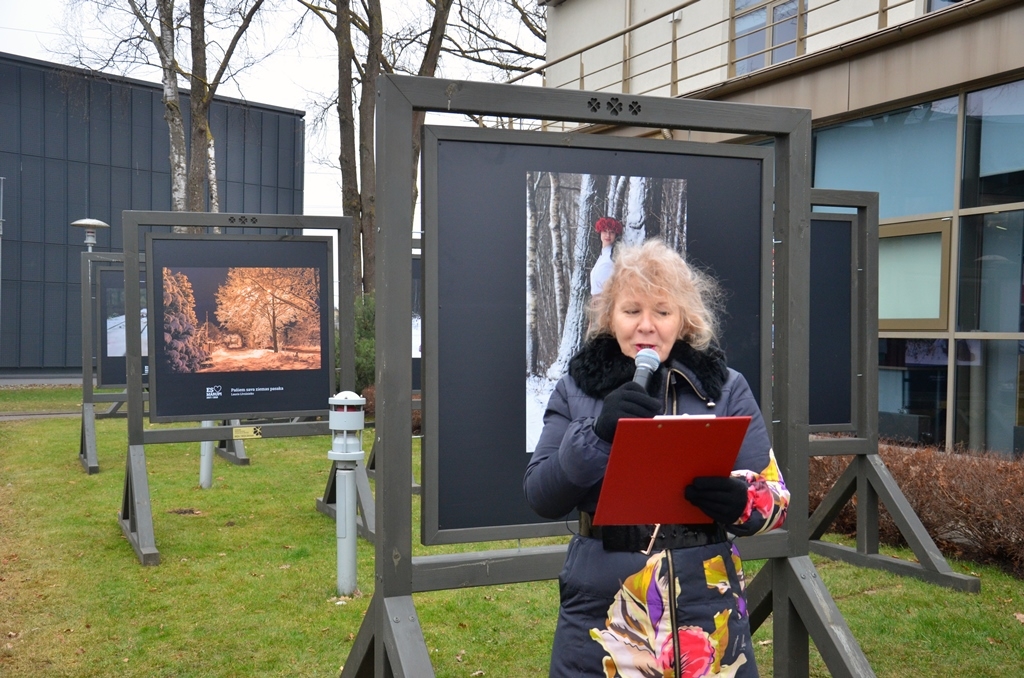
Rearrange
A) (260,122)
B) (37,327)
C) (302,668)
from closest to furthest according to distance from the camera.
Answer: (302,668) < (37,327) < (260,122)

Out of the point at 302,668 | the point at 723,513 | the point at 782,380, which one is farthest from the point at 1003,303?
the point at 723,513

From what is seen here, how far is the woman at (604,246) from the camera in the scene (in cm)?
358

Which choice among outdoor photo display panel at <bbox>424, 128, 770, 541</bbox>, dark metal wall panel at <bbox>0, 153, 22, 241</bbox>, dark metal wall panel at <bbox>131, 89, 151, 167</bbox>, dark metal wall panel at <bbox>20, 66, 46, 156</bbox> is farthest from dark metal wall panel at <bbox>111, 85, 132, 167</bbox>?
outdoor photo display panel at <bbox>424, 128, 770, 541</bbox>

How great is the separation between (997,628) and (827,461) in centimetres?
331

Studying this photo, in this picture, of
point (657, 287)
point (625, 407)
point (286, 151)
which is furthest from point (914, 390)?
point (286, 151)

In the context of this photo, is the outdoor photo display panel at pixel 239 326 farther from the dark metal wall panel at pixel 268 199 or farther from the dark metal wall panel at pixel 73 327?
the dark metal wall panel at pixel 268 199

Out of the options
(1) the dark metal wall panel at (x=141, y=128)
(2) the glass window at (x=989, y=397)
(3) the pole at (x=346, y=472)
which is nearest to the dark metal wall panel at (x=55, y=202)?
(1) the dark metal wall panel at (x=141, y=128)

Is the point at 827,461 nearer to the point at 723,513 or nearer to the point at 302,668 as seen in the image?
the point at 302,668

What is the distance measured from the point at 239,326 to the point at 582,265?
6.10 m

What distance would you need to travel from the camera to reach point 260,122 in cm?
3675

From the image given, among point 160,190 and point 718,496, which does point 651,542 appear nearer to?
point 718,496

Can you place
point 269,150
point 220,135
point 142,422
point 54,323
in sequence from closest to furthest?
point 142,422, point 54,323, point 220,135, point 269,150

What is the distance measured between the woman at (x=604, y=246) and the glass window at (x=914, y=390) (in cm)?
901

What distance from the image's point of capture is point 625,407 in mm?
2244
